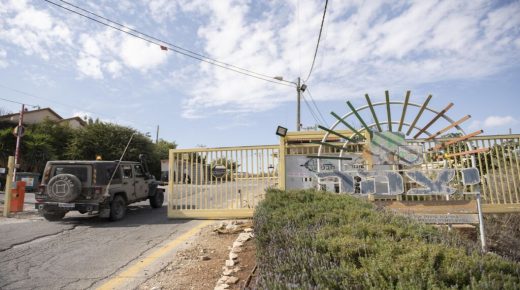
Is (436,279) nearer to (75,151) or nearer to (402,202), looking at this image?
(402,202)

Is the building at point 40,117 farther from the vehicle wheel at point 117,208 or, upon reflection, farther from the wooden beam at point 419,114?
the wooden beam at point 419,114

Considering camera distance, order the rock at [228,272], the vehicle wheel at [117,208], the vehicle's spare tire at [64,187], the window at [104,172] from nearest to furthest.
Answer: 1. the rock at [228,272]
2. the vehicle's spare tire at [64,187]
3. the window at [104,172]
4. the vehicle wheel at [117,208]

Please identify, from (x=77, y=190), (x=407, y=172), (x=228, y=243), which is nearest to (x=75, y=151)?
(x=77, y=190)

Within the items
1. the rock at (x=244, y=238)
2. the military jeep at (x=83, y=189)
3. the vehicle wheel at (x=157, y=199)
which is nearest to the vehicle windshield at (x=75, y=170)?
the military jeep at (x=83, y=189)

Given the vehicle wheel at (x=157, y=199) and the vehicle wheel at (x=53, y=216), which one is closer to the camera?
the vehicle wheel at (x=53, y=216)

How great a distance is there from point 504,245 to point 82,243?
26.6 feet

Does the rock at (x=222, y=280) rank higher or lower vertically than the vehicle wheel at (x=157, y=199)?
lower

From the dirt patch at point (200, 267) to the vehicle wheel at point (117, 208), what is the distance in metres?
4.11

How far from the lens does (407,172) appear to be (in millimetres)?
6613

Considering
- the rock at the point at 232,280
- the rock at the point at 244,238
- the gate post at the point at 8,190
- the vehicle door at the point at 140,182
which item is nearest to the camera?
the rock at the point at 232,280

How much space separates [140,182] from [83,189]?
2.48 metres

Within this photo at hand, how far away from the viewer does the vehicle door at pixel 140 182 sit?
11.2m

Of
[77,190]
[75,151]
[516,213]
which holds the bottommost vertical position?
[516,213]

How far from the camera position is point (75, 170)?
9.40m
